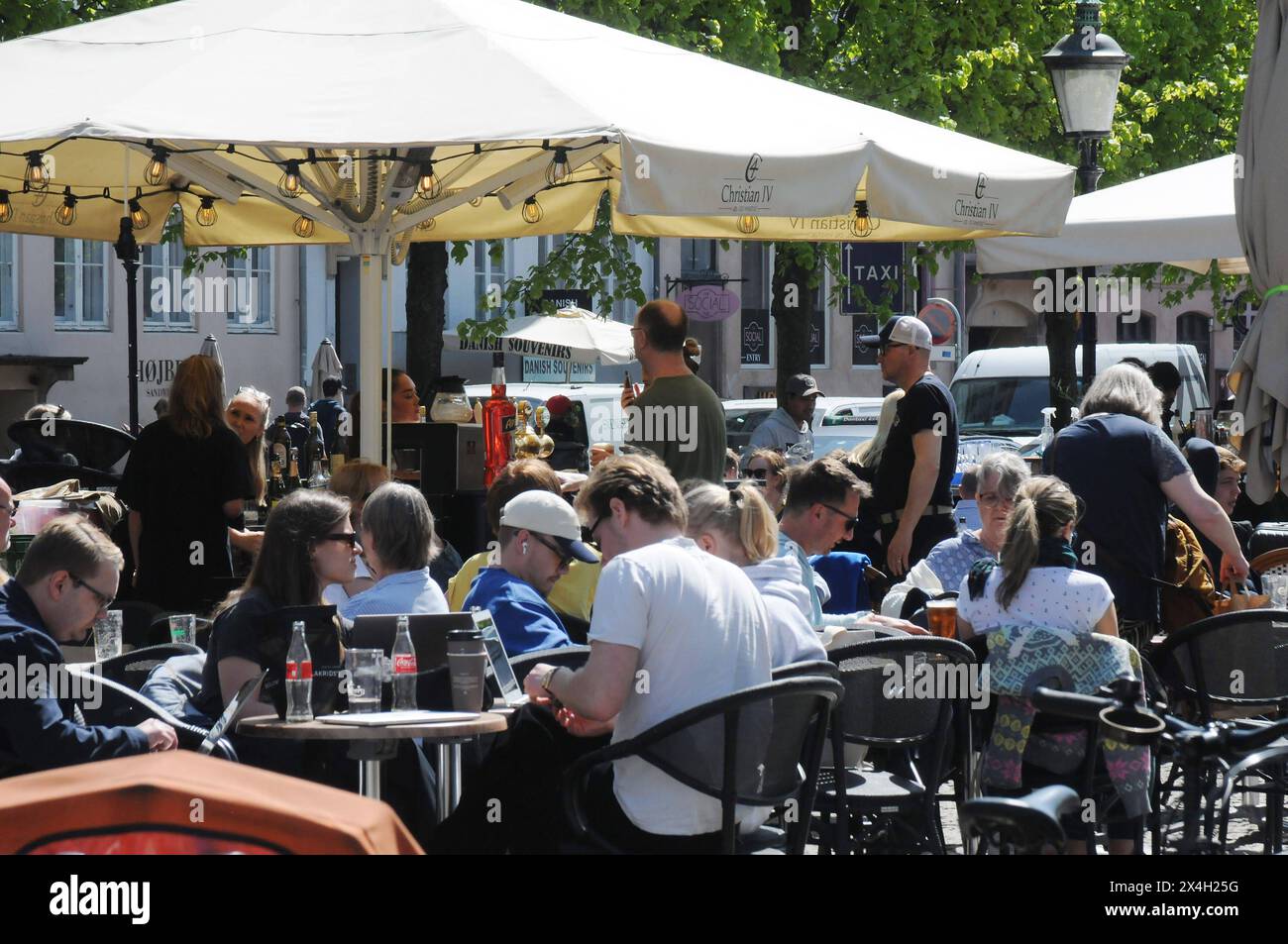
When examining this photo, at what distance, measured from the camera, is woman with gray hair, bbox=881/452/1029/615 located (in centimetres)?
744

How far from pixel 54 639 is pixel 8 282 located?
22947 millimetres

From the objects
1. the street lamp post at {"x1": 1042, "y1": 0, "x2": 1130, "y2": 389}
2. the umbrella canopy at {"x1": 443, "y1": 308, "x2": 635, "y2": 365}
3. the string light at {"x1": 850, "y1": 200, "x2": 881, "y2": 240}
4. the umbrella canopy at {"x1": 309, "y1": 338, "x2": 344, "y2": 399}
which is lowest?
the umbrella canopy at {"x1": 309, "y1": 338, "x2": 344, "y2": 399}

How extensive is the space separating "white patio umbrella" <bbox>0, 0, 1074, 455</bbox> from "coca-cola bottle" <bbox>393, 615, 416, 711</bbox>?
6.46 feet

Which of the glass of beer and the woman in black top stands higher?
the woman in black top

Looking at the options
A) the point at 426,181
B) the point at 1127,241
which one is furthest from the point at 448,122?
the point at 1127,241

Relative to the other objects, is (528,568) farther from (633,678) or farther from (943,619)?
(943,619)

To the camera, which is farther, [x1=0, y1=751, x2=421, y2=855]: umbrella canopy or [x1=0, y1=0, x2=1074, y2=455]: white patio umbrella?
[x1=0, y1=0, x2=1074, y2=455]: white patio umbrella

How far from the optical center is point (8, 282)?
87.4 feet

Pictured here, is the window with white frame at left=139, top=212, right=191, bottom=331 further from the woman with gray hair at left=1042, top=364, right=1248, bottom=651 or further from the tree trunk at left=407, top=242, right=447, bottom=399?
the woman with gray hair at left=1042, top=364, right=1248, bottom=651

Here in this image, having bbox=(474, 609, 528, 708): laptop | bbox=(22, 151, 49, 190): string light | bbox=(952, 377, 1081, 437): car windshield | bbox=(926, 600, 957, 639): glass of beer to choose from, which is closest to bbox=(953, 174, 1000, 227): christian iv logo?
bbox=(926, 600, 957, 639): glass of beer

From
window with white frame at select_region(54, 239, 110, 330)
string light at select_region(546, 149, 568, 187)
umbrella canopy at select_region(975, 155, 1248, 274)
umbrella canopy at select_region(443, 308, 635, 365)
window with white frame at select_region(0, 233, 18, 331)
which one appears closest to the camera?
string light at select_region(546, 149, 568, 187)

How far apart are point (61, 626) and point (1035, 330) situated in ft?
137

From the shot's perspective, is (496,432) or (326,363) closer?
(496,432)

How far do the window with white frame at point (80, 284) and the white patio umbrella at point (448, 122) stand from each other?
18529mm
